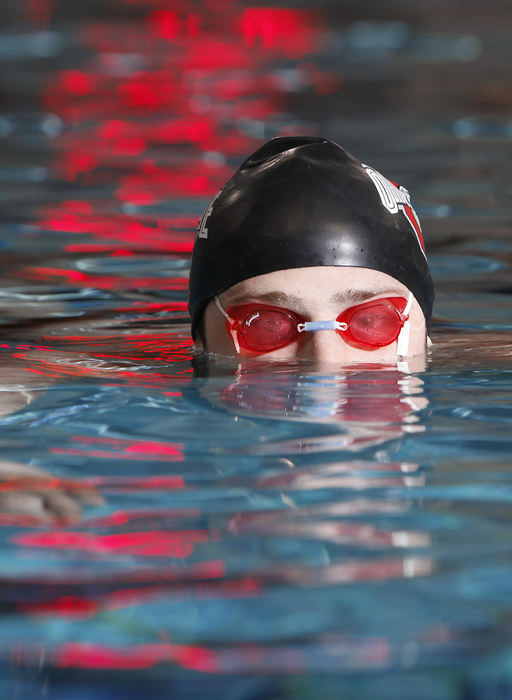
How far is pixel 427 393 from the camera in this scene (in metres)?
3.47

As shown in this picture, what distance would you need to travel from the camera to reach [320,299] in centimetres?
357

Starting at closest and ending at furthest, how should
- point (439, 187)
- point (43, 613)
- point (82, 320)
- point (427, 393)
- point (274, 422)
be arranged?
point (43, 613)
point (274, 422)
point (427, 393)
point (82, 320)
point (439, 187)

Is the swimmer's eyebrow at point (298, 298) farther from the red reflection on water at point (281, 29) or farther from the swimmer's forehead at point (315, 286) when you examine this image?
the red reflection on water at point (281, 29)

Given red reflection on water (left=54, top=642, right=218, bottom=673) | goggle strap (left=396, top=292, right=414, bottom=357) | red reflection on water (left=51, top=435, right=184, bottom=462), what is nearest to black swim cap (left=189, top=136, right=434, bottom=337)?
goggle strap (left=396, top=292, right=414, bottom=357)

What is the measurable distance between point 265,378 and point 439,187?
5.69m

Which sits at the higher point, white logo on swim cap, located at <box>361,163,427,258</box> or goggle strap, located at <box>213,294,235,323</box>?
white logo on swim cap, located at <box>361,163,427,258</box>

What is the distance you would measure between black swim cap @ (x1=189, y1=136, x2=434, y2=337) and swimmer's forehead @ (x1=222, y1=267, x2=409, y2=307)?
28 millimetres

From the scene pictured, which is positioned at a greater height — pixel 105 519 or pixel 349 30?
pixel 349 30

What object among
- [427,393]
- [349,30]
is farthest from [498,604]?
[349,30]

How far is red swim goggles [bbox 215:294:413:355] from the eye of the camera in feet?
11.6

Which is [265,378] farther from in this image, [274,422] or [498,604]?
[498,604]

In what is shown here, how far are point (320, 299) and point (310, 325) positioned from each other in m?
0.10

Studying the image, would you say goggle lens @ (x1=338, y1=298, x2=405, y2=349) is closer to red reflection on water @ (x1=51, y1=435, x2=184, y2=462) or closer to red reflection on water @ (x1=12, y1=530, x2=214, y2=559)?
red reflection on water @ (x1=51, y1=435, x2=184, y2=462)

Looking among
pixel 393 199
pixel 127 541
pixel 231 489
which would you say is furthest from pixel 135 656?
pixel 393 199
